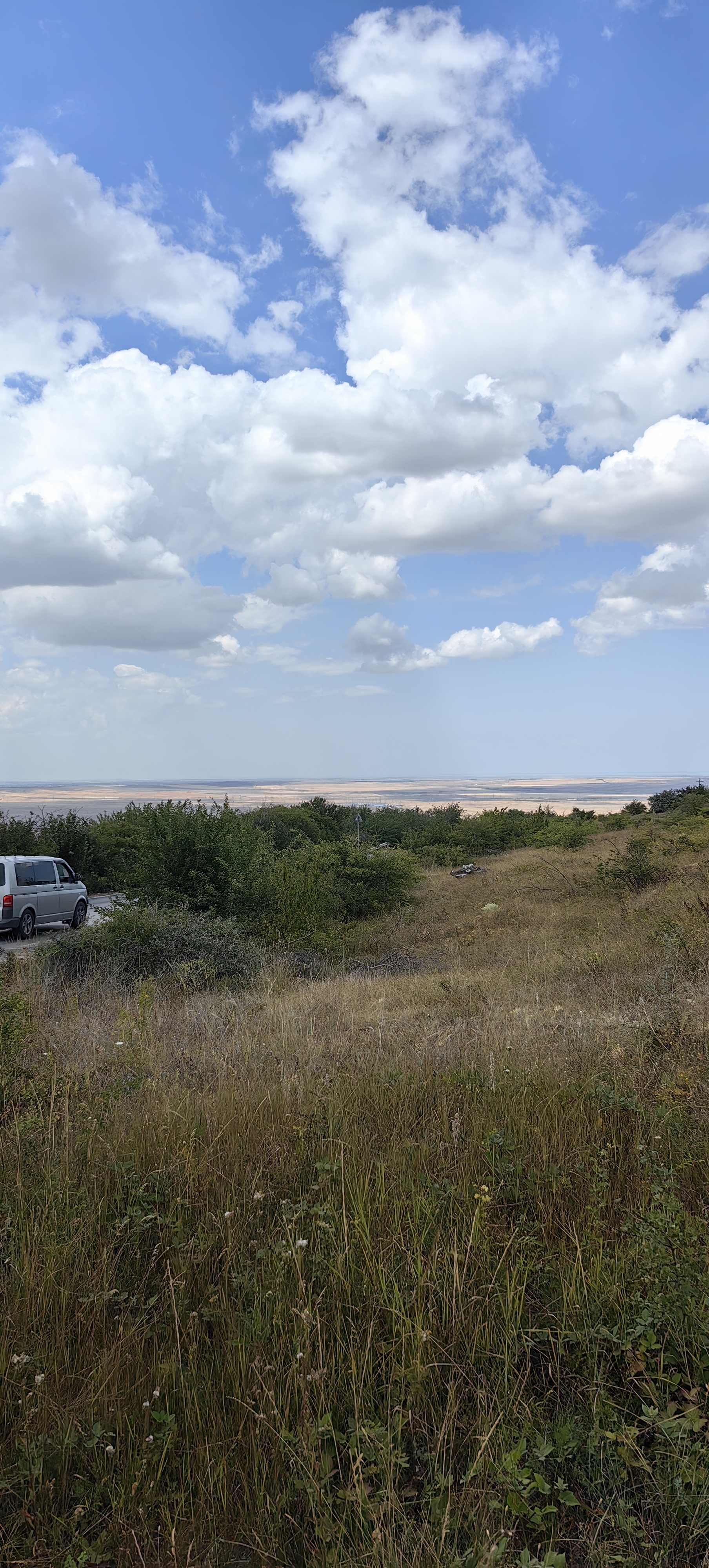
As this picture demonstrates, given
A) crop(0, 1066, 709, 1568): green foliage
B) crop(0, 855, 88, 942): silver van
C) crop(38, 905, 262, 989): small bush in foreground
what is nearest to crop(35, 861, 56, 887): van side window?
crop(0, 855, 88, 942): silver van

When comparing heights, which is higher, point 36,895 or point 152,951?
point 36,895

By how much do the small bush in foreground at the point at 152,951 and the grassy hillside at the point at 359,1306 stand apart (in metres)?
6.56

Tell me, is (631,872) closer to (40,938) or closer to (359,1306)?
(40,938)

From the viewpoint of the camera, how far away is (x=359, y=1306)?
2.79 meters

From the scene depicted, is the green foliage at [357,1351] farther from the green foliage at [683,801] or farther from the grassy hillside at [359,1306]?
the green foliage at [683,801]

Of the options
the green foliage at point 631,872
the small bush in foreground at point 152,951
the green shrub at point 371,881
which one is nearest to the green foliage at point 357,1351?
the small bush in foreground at point 152,951

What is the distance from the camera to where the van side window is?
18359mm

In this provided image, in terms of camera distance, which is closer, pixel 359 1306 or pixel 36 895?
pixel 359 1306

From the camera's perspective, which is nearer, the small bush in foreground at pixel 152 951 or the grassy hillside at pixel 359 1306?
the grassy hillside at pixel 359 1306

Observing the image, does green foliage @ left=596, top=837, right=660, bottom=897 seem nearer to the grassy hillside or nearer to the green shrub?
the green shrub

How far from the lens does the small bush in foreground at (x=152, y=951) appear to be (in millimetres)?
12273

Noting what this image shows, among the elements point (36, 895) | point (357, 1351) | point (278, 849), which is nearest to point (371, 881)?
point (36, 895)

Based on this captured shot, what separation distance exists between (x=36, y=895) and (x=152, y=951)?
21.0 feet

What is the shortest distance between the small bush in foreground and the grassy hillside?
656 cm
